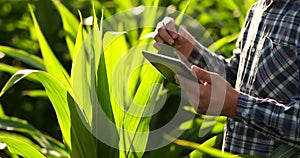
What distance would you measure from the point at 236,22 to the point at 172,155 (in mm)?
800

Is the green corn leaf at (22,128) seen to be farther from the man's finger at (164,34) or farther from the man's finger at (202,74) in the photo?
the man's finger at (202,74)

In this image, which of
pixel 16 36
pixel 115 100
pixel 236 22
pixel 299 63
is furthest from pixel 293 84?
pixel 16 36

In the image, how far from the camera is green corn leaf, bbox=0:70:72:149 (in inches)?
61.3

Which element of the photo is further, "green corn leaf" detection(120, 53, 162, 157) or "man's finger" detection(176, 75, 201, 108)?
"green corn leaf" detection(120, 53, 162, 157)

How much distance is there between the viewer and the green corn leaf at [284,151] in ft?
4.91

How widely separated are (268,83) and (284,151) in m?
0.14

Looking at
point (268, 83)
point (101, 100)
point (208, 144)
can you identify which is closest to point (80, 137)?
point (101, 100)

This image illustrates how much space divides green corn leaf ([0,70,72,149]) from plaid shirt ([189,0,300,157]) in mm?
348

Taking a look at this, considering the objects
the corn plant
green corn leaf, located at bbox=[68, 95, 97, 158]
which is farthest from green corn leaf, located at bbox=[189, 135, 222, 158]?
green corn leaf, located at bbox=[68, 95, 97, 158]

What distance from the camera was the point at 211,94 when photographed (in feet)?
4.70

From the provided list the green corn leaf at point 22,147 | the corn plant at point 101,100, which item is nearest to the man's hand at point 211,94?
the corn plant at point 101,100

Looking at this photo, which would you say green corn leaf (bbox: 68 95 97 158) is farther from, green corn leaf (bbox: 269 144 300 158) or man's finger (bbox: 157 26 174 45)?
green corn leaf (bbox: 269 144 300 158)

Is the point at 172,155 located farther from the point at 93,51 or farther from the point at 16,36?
the point at 16,36

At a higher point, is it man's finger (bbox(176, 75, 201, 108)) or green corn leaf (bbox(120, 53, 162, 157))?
man's finger (bbox(176, 75, 201, 108))
